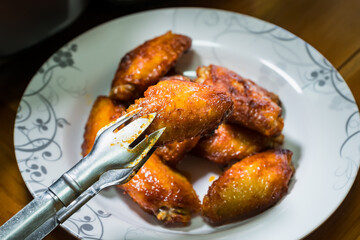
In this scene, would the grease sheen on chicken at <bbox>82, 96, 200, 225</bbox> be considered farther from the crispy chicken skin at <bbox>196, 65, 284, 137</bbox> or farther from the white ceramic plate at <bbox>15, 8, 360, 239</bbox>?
the crispy chicken skin at <bbox>196, 65, 284, 137</bbox>

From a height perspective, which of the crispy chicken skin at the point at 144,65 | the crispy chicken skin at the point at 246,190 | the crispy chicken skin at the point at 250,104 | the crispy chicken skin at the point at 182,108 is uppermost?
the crispy chicken skin at the point at 182,108

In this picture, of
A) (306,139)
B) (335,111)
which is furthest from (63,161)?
(335,111)

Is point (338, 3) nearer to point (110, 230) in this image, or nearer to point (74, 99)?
point (74, 99)

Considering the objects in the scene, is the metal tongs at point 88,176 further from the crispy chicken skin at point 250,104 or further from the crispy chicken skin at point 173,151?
the crispy chicken skin at point 250,104

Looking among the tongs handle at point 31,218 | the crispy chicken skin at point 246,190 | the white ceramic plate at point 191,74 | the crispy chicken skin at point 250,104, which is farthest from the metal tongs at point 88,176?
the crispy chicken skin at point 250,104

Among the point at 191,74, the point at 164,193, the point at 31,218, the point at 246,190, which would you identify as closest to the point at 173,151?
the point at 164,193

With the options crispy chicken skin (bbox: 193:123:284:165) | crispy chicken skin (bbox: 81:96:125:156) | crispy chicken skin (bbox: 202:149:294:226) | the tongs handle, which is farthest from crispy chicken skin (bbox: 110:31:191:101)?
the tongs handle
